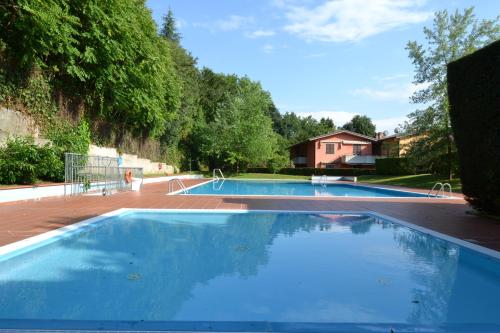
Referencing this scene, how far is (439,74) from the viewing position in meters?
26.1

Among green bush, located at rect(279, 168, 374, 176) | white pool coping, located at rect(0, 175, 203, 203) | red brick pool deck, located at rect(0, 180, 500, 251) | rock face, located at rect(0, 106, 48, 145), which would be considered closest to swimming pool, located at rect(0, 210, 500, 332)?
red brick pool deck, located at rect(0, 180, 500, 251)

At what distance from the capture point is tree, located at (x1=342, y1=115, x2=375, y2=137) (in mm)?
75250

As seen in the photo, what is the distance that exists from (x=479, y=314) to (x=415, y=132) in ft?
83.6

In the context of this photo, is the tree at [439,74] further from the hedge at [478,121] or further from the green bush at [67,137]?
the green bush at [67,137]

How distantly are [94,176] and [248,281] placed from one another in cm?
1209

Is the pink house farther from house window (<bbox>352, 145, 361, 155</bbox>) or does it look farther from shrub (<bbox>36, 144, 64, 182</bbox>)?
shrub (<bbox>36, 144, 64, 182</bbox>)

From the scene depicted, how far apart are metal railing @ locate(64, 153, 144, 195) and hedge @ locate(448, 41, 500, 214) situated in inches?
489

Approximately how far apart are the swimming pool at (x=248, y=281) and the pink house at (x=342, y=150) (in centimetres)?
3747

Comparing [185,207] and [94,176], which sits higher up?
[94,176]

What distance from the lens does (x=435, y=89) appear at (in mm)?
25969

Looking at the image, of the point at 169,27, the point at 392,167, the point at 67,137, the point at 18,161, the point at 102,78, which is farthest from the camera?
the point at 169,27

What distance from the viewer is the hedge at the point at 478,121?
8.12m

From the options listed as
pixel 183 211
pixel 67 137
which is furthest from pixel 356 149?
pixel 183 211

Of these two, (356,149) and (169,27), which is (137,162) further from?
(356,149)
